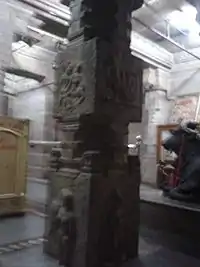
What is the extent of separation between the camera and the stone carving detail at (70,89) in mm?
1904

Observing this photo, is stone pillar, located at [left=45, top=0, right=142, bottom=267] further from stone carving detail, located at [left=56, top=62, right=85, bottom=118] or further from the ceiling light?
the ceiling light

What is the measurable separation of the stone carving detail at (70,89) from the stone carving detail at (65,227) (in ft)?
1.60

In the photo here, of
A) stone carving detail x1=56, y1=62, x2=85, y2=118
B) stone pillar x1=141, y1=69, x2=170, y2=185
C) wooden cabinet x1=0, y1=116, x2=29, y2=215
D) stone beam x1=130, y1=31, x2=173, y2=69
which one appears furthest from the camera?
stone pillar x1=141, y1=69, x2=170, y2=185

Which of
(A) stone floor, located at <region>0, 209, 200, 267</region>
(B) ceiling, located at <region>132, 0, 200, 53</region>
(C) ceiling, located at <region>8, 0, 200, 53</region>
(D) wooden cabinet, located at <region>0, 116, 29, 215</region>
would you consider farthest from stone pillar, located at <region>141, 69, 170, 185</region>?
(A) stone floor, located at <region>0, 209, 200, 267</region>

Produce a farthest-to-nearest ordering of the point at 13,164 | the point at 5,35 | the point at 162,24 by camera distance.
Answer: the point at 162,24 → the point at 5,35 → the point at 13,164

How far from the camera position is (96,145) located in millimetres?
1968

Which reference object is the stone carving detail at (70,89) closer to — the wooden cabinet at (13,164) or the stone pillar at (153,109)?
the wooden cabinet at (13,164)

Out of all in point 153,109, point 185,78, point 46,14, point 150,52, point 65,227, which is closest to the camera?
point 65,227

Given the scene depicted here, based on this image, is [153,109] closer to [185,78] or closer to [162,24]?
[185,78]

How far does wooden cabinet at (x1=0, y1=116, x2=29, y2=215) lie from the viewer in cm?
324

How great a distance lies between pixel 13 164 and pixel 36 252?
144 cm

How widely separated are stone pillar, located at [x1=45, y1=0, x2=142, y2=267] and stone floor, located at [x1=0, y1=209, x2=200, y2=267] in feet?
0.32

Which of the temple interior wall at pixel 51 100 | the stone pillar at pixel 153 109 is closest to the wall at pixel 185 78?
the temple interior wall at pixel 51 100

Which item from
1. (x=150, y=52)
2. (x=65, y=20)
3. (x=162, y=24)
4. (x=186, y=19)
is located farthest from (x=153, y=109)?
(x=65, y=20)
